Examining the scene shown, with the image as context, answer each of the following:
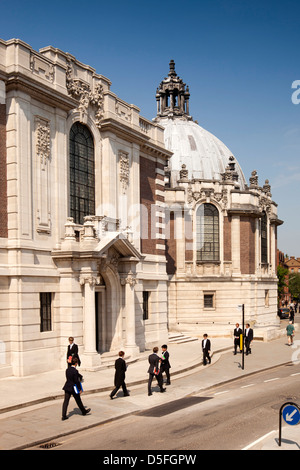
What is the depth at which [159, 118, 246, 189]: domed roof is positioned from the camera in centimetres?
5069

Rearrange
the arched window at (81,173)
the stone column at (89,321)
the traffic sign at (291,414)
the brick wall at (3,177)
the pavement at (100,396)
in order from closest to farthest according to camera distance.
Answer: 1. the traffic sign at (291,414)
2. the pavement at (100,396)
3. the brick wall at (3,177)
4. the stone column at (89,321)
5. the arched window at (81,173)

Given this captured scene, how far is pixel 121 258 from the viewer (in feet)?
85.5

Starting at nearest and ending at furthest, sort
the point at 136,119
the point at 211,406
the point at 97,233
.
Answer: the point at 211,406 → the point at 97,233 → the point at 136,119

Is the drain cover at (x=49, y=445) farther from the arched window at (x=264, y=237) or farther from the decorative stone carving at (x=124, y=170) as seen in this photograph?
the arched window at (x=264, y=237)

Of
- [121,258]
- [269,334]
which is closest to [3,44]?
[121,258]

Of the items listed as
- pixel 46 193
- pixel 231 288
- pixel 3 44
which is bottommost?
pixel 231 288

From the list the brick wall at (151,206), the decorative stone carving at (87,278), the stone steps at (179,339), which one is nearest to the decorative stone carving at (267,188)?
the stone steps at (179,339)

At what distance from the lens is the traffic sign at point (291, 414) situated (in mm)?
10648

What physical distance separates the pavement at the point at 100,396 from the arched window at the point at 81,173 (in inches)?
293

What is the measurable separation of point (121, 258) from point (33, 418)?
38.9 feet

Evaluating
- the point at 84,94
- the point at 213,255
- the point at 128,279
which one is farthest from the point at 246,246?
the point at 84,94

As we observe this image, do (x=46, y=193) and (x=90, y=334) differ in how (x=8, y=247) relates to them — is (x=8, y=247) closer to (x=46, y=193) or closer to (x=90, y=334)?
(x=46, y=193)

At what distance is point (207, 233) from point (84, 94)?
809 inches

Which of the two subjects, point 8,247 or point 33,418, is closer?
point 33,418
